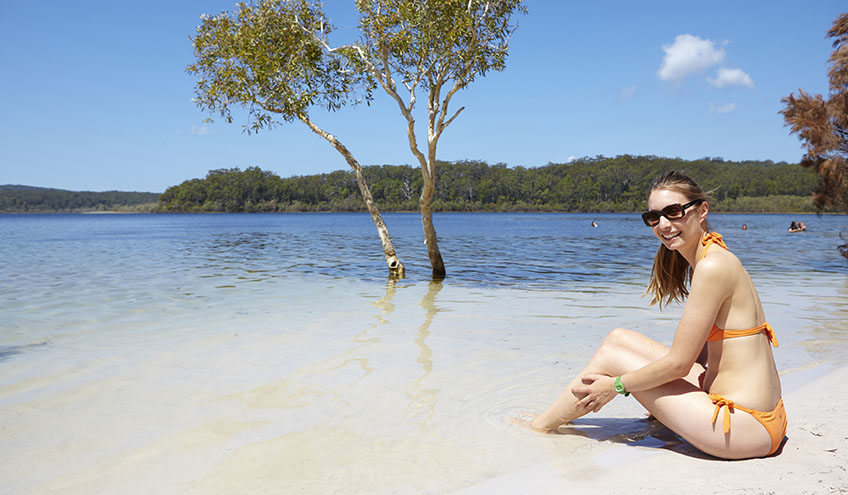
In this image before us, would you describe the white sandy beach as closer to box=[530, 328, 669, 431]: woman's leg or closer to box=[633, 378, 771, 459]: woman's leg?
box=[633, 378, 771, 459]: woman's leg

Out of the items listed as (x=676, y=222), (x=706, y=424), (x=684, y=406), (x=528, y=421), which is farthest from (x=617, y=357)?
(x=528, y=421)

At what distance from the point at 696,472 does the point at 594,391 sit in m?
0.68

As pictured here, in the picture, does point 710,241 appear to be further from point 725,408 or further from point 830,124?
point 830,124

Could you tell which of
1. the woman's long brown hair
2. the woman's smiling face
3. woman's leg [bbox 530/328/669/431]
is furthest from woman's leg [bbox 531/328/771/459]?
the woman's smiling face

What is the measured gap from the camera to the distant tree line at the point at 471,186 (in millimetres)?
144250

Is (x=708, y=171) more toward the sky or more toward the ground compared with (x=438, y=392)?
more toward the sky

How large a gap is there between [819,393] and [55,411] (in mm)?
6365

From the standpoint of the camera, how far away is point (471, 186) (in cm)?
15825

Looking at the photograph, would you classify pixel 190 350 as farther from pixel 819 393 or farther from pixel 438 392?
pixel 819 393

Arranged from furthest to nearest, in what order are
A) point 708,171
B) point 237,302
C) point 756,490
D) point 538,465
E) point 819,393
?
point 708,171
point 237,302
point 819,393
point 538,465
point 756,490

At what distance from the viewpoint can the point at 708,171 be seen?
14138 cm

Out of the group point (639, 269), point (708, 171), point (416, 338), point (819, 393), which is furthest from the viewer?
point (708, 171)

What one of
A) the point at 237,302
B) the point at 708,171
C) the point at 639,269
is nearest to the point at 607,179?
the point at 708,171

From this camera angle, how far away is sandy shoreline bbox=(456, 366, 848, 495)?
3.03 metres
